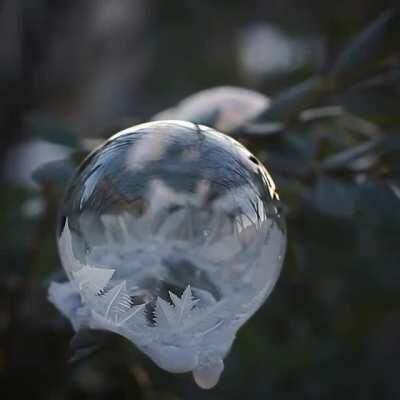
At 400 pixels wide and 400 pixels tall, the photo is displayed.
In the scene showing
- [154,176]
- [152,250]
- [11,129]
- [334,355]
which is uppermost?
[154,176]

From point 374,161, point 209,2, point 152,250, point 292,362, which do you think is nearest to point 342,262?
point 292,362

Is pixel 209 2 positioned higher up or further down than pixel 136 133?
further down

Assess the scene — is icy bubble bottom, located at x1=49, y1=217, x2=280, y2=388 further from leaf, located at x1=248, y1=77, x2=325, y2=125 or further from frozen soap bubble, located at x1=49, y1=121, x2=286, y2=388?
leaf, located at x1=248, y1=77, x2=325, y2=125

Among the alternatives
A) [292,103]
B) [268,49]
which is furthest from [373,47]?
[268,49]

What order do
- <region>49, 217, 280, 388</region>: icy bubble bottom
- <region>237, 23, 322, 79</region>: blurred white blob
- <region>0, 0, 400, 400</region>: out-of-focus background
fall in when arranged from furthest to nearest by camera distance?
<region>237, 23, 322, 79</region>: blurred white blob < <region>0, 0, 400, 400</region>: out-of-focus background < <region>49, 217, 280, 388</region>: icy bubble bottom

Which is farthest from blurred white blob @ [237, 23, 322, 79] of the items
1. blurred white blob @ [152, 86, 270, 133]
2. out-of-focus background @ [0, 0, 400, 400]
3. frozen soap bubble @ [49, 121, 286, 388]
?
frozen soap bubble @ [49, 121, 286, 388]

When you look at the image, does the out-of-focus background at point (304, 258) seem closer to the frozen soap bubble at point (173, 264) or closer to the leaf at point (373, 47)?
the leaf at point (373, 47)

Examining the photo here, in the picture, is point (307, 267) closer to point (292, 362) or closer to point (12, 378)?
point (292, 362)
